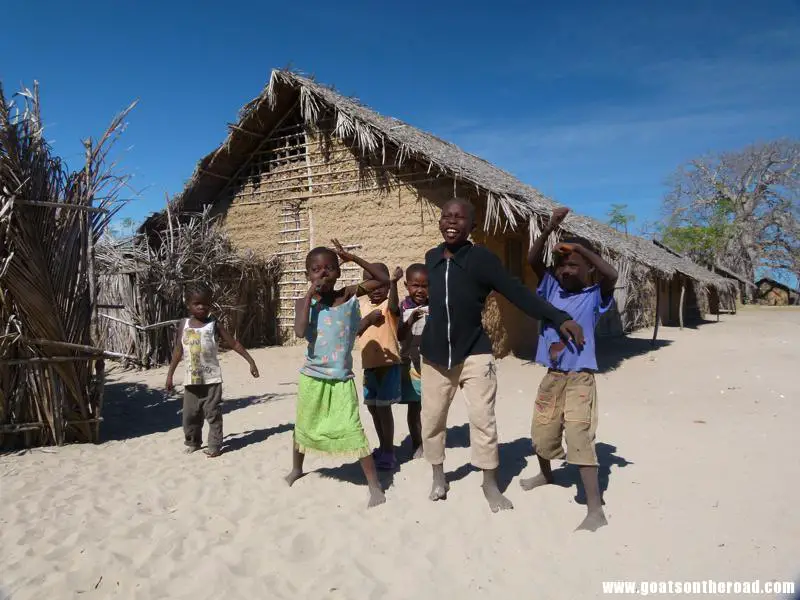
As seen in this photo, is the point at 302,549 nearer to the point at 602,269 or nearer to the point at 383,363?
the point at 383,363

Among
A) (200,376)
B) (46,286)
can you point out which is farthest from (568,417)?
(46,286)

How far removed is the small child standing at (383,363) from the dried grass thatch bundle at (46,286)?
89.3 inches

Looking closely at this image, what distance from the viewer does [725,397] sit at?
6.15m

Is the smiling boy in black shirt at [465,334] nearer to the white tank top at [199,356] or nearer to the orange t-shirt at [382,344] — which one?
the orange t-shirt at [382,344]

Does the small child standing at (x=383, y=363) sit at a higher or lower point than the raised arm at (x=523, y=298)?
lower

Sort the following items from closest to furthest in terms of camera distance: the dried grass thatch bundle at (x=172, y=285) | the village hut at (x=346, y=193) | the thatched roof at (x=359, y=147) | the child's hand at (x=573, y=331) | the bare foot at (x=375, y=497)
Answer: the child's hand at (x=573, y=331)
the bare foot at (x=375, y=497)
the thatched roof at (x=359, y=147)
the village hut at (x=346, y=193)
the dried grass thatch bundle at (x=172, y=285)

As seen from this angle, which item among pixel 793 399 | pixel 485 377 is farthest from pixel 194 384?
pixel 793 399

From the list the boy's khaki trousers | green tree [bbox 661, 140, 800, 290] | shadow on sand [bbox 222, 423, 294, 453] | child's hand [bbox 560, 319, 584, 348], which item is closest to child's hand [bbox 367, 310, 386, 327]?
the boy's khaki trousers

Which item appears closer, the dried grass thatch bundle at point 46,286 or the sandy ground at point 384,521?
the sandy ground at point 384,521

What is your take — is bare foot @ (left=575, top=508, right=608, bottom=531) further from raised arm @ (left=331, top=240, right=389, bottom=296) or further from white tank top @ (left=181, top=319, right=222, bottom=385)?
white tank top @ (left=181, top=319, right=222, bottom=385)

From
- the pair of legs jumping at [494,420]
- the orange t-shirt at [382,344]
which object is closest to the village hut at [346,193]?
the orange t-shirt at [382,344]

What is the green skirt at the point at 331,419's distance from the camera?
3264 mm

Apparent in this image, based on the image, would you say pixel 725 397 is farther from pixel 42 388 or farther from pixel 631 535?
pixel 42 388

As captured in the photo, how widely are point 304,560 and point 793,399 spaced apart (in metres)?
5.79
